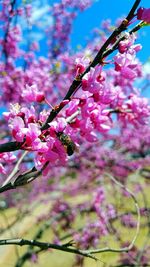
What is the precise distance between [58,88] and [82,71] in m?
7.72

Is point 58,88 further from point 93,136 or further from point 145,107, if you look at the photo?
point 93,136

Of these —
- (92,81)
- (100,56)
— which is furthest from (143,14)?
(92,81)

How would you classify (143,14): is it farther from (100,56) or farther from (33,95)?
(33,95)

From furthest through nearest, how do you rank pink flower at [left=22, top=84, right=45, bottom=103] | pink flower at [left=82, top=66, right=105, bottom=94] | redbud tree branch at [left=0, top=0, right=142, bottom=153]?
1. pink flower at [left=22, top=84, right=45, bottom=103]
2. pink flower at [left=82, top=66, right=105, bottom=94]
3. redbud tree branch at [left=0, top=0, right=142, bottom=153]

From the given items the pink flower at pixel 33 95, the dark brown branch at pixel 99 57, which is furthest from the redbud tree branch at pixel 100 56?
the pink flower at pixel 33 95

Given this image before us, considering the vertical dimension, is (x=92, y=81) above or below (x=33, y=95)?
below

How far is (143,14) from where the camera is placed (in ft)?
6.44

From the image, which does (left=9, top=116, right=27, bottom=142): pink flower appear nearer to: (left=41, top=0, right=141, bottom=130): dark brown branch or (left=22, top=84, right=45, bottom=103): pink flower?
(left=41, top=0, right=141, bottom=130): dark brown branch

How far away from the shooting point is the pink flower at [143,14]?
6.43 ft

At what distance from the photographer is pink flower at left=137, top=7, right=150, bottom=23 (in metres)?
1.96

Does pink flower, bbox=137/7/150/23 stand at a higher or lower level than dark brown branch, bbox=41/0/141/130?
higher

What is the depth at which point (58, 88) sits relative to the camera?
384 inches

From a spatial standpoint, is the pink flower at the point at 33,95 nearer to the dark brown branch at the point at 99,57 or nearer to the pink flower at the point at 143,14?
the dark brown branch at the point at 99,57

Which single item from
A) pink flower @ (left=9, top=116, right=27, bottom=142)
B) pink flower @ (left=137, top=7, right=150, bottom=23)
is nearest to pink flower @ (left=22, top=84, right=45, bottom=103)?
pink flower @ (left=9, top=116, right=27, bottom=142)
